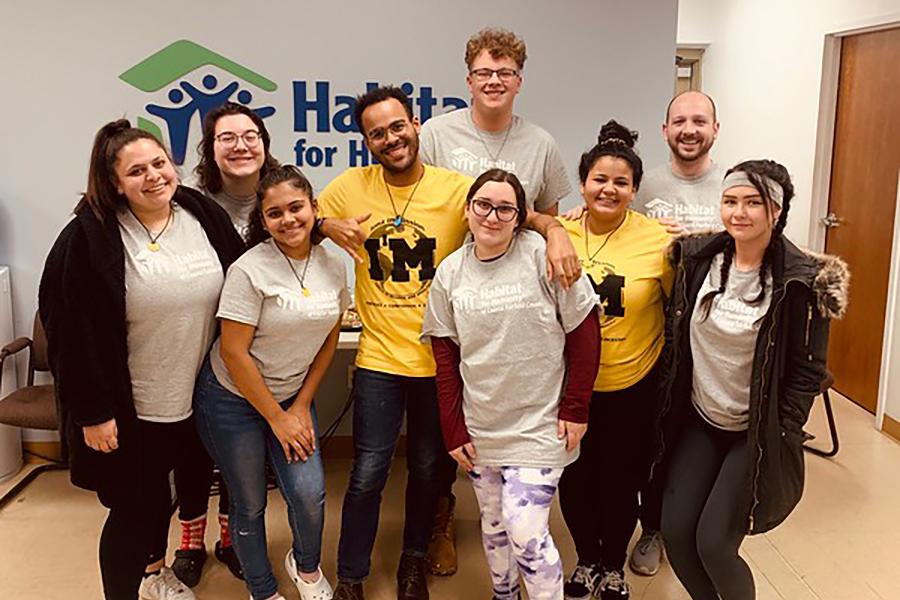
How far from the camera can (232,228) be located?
91.2 inches

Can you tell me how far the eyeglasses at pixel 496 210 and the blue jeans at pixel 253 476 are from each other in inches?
30.9

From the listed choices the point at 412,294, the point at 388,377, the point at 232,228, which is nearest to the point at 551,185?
the point at 412,294

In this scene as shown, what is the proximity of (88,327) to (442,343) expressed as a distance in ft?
3.00

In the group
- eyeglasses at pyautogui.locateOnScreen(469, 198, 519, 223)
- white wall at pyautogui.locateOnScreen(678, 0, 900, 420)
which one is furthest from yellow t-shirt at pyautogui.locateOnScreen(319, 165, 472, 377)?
white wall at pyautogui.locateOnScreen(678, 0, 900, 420)

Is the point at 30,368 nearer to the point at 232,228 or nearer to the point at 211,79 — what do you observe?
the point at 211,79

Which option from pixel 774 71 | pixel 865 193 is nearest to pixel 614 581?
pixel 865 193

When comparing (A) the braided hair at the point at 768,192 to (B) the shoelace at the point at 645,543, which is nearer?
(A) the braided hair at the point at 768,192

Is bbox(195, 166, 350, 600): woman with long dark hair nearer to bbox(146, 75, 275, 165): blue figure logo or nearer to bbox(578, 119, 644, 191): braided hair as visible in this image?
bbox(578, 119, 644, 191): braided hair

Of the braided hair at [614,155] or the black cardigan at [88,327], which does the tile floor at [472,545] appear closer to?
the black cardigan at [88,327]

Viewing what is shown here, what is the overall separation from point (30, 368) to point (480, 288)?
2.34 meters

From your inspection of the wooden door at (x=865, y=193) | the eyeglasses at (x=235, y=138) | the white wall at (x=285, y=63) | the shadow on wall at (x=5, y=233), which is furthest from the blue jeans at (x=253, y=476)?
the wooden door at (x=865, y=193)

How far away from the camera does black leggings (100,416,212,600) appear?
2207mm

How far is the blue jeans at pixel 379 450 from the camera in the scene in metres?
2.37

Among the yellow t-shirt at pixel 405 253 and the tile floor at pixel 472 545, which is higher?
the yellow t-shirt at pixel 405 253
